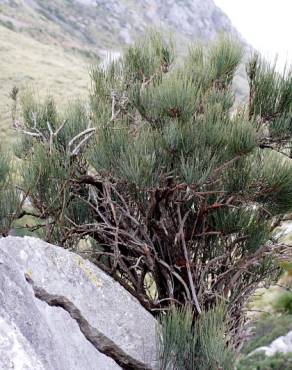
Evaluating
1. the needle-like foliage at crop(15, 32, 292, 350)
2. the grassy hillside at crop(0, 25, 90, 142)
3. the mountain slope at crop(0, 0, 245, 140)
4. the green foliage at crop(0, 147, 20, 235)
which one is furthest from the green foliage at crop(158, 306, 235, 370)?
the grassy hillside at crop(0, 25, 90, 142)

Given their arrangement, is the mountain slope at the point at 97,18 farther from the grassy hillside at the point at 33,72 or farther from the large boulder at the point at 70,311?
the large boulder at the point at 70,311

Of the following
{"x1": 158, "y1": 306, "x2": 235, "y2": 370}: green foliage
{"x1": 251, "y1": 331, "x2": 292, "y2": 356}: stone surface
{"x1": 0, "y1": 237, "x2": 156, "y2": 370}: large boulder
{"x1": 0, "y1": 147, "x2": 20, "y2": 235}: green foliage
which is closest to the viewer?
{"x1": 0, "y1": 237, "x2": 156, "y2": 370}: large boulder

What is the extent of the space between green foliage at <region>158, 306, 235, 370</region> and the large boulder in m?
0.21

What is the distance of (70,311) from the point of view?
3092 millimetres

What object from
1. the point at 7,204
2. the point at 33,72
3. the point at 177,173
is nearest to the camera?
the point at 177,173

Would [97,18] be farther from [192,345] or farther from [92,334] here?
[192,345]

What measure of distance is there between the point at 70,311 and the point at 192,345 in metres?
0.74

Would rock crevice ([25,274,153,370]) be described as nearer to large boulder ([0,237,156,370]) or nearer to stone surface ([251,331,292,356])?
large boulder ([0,237,156,370])

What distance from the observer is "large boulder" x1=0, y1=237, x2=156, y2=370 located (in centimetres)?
241

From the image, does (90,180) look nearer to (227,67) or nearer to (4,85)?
(227,67)

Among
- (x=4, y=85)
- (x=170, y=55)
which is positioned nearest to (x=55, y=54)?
(x=4, y=85)

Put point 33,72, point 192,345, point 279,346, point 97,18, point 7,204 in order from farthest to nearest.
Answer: point 97,18 < point 33,72 < point 279,346 < point 7,204 < point 192,345

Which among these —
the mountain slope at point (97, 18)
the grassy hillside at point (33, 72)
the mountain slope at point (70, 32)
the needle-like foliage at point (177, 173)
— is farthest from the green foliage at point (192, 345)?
the mountain slope at point (97, 18)

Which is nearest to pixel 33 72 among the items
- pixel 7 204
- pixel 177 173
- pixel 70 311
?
pixel 7 204
